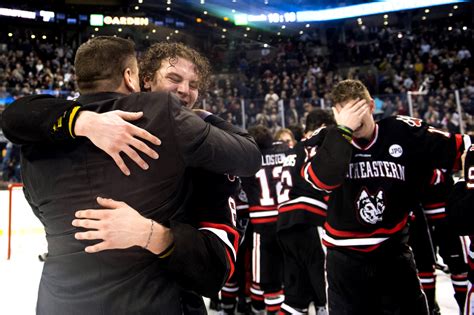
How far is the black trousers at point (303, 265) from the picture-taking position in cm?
286

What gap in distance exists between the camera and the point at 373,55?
17.0 m

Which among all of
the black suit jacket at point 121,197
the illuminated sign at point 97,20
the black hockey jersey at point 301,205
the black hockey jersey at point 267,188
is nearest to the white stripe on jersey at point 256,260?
the black hockey jersey at point 267,188

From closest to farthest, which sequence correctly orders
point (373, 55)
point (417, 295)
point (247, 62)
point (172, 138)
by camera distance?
1. point (172, 138)
2. point (417, 295)
3. point (247, 62)
4. point (373, 55)

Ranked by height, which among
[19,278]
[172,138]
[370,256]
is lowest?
[19,278]

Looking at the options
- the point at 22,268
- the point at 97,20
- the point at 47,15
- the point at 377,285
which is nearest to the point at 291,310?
the point at 377,285

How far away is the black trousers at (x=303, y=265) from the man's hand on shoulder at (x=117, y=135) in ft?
6.94

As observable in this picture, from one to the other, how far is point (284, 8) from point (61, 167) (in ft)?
57.3

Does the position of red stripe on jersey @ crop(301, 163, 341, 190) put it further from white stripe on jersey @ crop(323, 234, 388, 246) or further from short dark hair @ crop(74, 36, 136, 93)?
short dark hair @ crop(74, 36, 136, 93)

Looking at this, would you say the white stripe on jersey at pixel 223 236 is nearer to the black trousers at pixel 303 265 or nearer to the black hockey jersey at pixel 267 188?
the black trousers at pixel 303 265

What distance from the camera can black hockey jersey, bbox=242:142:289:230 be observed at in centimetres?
351

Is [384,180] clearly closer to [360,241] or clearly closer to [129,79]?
[360,241]

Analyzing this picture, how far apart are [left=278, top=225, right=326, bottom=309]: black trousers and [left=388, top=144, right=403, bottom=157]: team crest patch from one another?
3.43ft

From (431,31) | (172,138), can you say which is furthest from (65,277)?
(431,31)

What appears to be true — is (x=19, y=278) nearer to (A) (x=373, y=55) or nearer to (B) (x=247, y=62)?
(B) (x=247, y=62)
